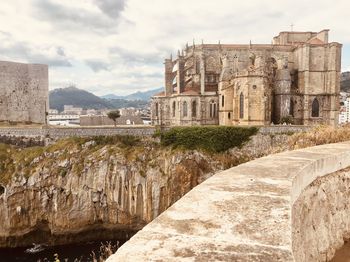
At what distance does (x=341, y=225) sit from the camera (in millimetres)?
6789

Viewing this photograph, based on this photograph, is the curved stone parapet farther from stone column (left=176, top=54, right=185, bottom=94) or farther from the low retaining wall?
stone column (left=176, top=54, right=185, bottom=94)

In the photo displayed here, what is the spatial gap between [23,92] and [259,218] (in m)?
38.2

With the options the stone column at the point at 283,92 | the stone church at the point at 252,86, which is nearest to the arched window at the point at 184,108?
the stone church at the point at 252,86

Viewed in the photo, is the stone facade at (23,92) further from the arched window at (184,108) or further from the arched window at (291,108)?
the arched window at (291,108)

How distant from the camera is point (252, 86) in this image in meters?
34.6

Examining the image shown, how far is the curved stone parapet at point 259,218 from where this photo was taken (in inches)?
102

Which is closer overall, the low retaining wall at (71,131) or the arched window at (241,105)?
the low retaining wall at (71,131)

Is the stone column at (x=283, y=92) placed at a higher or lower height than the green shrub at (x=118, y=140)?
higher

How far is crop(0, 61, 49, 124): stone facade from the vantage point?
35.1 meters

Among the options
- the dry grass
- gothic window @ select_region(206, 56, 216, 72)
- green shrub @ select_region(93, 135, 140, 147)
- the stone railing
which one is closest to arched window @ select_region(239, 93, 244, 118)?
gothic window @ select_region(206, 56, 216, 72)

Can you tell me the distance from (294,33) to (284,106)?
1659 cm

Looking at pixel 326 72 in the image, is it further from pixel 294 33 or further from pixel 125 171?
pixel 125 171

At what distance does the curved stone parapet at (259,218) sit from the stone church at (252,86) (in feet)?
94.2

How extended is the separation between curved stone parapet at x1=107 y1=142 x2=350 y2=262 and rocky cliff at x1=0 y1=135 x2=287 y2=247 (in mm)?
18828
